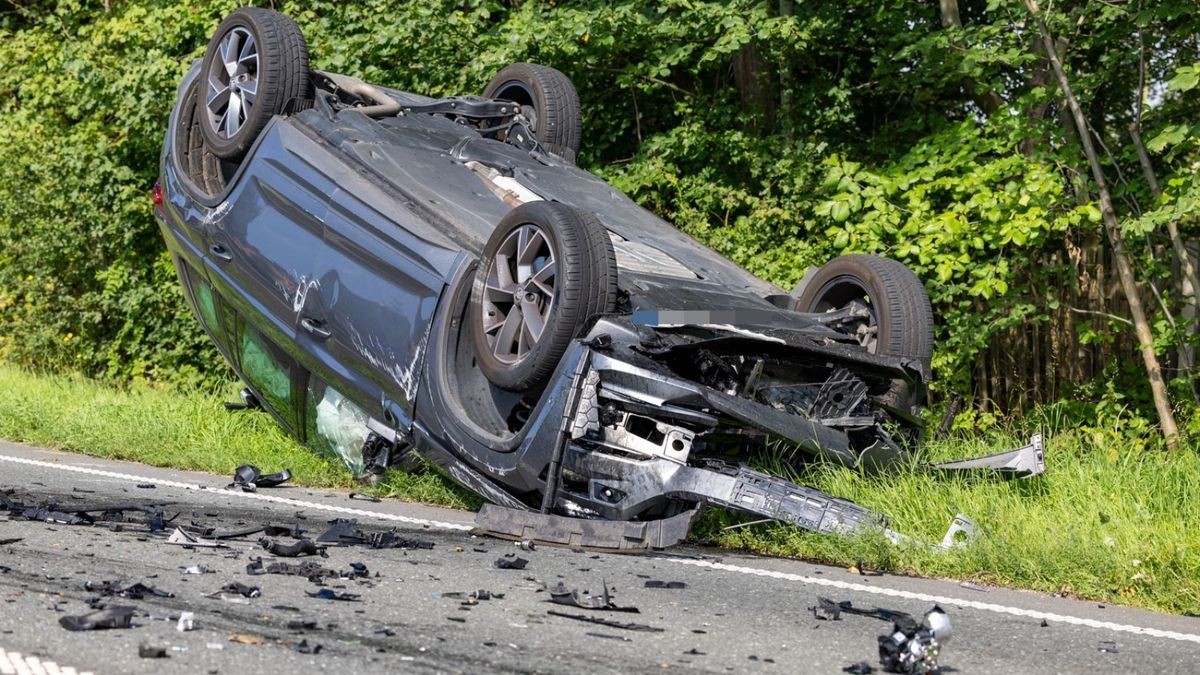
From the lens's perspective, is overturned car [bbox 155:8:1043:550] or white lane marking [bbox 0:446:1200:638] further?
overturned car [bbox 155:8:1043:550]

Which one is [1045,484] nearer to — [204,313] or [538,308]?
[538,308]

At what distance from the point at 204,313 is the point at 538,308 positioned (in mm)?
2894

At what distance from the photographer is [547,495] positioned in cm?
543

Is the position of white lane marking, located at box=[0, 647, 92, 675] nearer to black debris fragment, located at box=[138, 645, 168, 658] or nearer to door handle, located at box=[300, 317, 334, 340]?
black debris fragment, located at box=[138, 645, 168, 658]

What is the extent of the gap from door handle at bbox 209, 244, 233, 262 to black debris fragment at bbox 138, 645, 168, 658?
3.92 metres

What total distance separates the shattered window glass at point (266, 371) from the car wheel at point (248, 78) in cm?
98

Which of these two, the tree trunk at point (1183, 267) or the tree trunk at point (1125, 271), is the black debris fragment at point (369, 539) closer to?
the tree trunk at point (1183, 267)

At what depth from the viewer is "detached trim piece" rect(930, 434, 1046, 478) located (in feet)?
18.4

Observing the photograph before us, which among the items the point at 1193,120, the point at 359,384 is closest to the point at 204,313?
the point at 359,384

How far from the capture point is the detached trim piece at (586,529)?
518cm

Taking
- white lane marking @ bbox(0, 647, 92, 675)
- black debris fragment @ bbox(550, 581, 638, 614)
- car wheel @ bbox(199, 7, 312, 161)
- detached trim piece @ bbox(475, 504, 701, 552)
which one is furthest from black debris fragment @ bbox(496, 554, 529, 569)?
car wheel @ bbox(199, 7, 312, 161)

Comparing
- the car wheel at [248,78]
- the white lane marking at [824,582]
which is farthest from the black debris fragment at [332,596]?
the car wheel at [248,78]

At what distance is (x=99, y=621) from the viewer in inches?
142

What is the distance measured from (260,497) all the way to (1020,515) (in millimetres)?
3515
